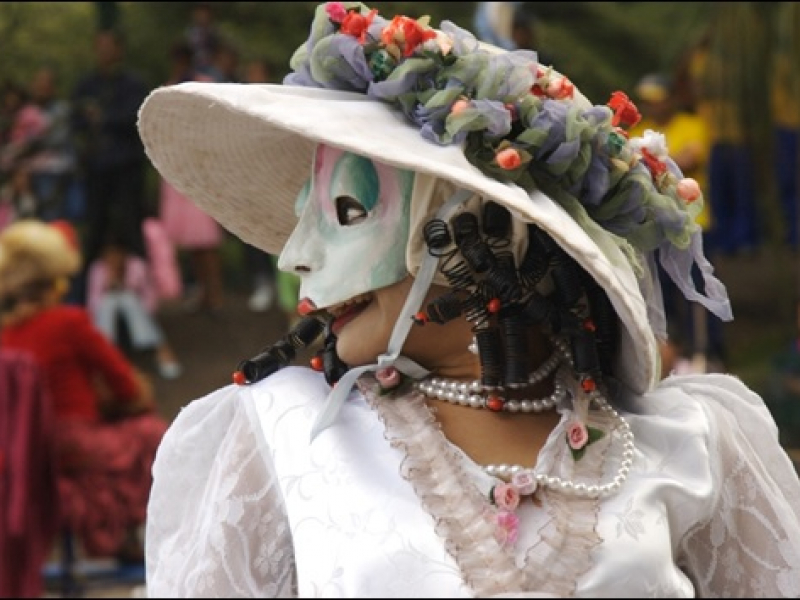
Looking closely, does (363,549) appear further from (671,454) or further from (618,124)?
(618,124)

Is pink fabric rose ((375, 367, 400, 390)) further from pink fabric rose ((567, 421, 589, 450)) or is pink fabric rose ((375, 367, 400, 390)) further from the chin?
pink fabric rose ((567, 421, 589, 450))

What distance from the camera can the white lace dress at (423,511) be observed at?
8.89 feet

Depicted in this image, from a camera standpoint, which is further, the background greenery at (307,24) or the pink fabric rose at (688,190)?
the background greenery at (307,24)

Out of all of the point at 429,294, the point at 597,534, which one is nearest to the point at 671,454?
the point at 597,534

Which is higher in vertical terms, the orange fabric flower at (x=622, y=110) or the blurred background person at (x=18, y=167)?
the orange fabric flower at (x=622, y=110)

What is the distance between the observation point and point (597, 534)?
276 centimetres

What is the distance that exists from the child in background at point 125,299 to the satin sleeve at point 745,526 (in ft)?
17.9

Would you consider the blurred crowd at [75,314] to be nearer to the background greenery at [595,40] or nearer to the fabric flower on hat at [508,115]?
the background greenery at [595,40]

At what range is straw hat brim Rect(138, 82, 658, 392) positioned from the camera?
2.73 m

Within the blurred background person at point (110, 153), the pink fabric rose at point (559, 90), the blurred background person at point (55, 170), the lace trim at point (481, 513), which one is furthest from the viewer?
the blurred background person at point (55, 170)

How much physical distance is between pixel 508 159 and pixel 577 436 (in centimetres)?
42

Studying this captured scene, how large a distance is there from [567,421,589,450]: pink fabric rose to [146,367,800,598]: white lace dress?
2 centimetres

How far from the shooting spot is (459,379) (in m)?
2.92

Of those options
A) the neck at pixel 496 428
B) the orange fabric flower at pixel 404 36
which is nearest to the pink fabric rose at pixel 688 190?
the neck at pixel 496 428
